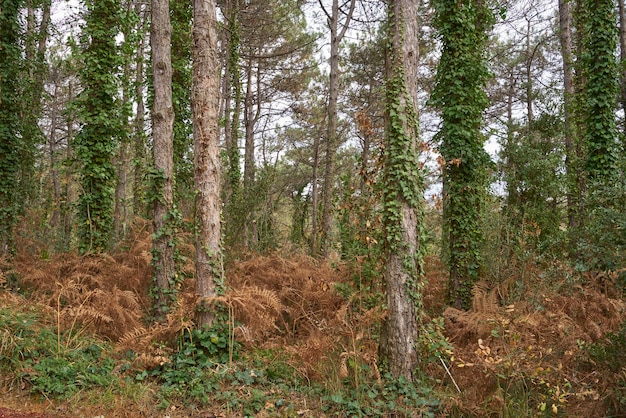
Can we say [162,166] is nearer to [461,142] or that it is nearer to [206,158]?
[206,158]

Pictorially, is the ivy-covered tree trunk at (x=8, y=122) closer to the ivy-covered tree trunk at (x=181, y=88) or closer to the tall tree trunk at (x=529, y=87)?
the ivy-covered tree trunk at (x=181, y=88)

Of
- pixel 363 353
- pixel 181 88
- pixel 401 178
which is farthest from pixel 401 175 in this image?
pixel 181 88

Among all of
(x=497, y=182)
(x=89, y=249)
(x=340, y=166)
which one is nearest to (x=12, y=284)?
(x=89, y=249)

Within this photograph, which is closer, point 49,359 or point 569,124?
point 49,359

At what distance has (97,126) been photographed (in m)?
8.88

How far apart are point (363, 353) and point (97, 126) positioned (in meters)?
7.26

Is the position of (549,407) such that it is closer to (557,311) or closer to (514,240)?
(557,311)

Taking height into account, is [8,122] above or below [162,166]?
above

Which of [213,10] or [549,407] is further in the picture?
[213,10]

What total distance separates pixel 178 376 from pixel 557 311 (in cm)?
498

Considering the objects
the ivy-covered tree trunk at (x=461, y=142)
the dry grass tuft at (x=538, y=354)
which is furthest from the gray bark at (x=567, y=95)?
the dry grass tuft at (x=538, y=354)

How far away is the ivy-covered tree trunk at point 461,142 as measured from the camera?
797 cm

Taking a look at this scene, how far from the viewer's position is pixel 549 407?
430 centimetres

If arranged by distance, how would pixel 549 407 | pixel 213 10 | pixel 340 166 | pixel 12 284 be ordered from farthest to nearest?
pixel 340 166, pixel 12 284, pixel 213 10, pixel 549 407
